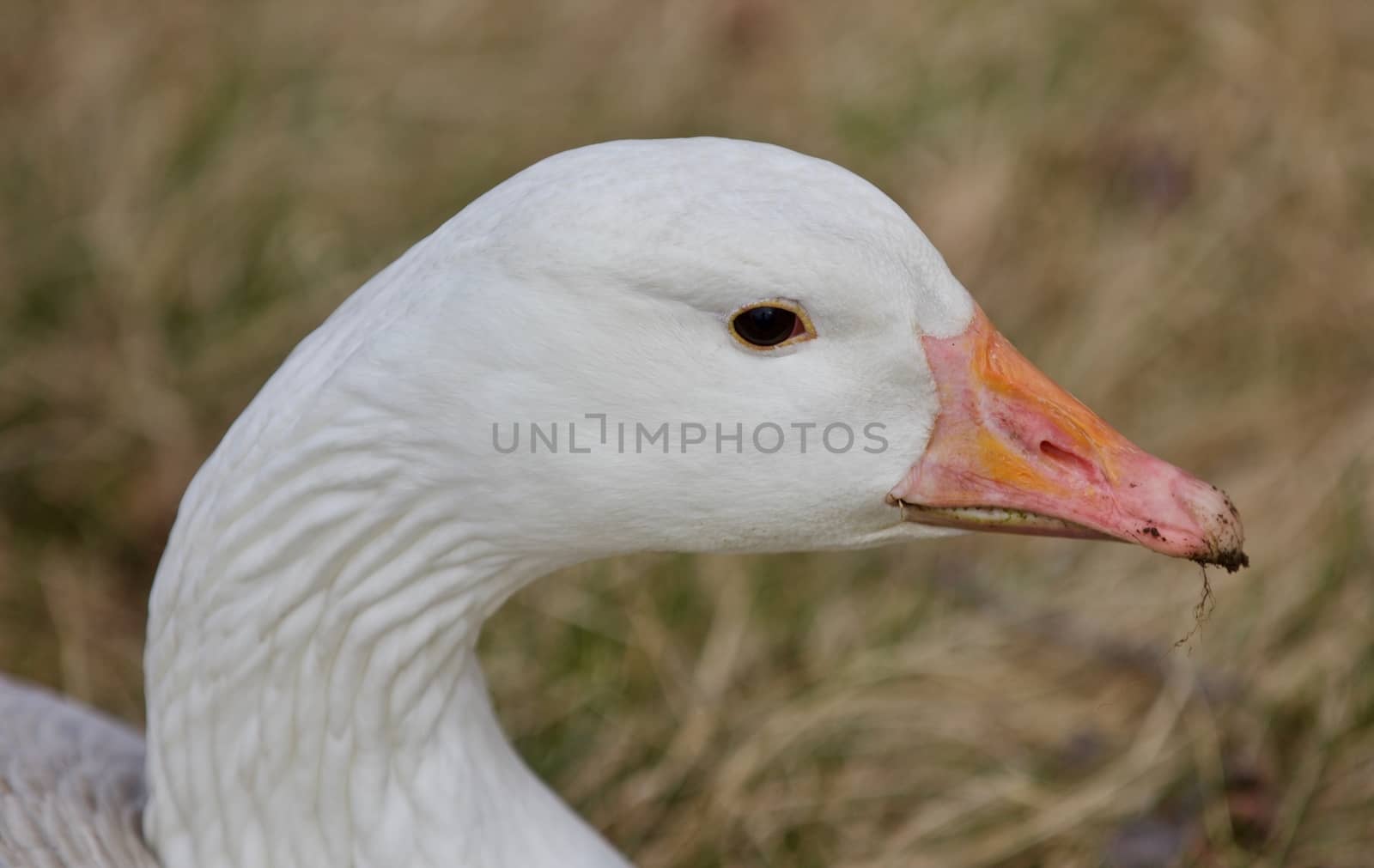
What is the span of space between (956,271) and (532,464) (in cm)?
333

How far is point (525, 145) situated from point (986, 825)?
316cm

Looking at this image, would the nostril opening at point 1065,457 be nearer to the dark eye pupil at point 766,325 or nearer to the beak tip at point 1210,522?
the beak tip at point 1210,522

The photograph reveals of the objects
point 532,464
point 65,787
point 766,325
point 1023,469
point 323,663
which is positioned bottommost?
point 65,787

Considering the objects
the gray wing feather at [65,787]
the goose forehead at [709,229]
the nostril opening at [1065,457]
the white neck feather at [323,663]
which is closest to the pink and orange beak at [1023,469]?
the nostril opening at [1065,457]

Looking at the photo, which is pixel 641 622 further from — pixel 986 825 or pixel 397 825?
pixel 397 825

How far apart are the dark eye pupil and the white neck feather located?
16.4 inches

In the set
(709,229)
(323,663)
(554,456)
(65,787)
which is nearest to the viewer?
(709,229)

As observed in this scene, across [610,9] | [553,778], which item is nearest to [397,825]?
[553,778]

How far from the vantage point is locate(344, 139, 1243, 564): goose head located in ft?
5.70

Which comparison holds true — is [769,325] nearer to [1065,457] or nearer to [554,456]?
[554,456]

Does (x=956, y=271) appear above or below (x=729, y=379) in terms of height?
below

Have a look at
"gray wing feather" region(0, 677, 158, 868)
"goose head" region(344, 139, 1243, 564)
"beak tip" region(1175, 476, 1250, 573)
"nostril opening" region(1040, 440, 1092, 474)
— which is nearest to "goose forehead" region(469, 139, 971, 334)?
"goose head" region(344, 139, 1243, 564)

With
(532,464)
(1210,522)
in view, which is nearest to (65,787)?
(532,464)

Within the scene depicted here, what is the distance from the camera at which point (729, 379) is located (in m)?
1.79
